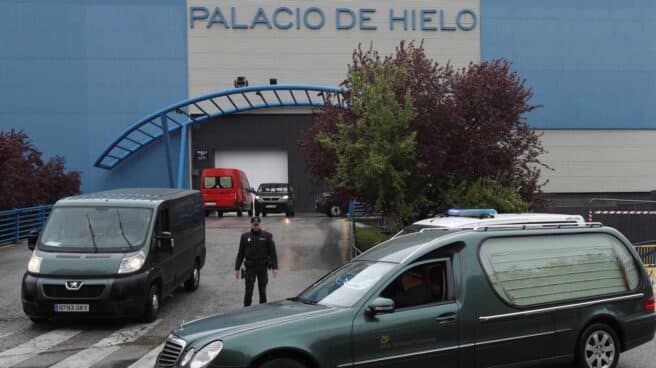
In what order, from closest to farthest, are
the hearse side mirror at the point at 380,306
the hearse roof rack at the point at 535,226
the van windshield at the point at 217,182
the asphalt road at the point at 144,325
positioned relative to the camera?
the hearse side mirror at the point at 380,306 → the hearse roof rack at the point at 535,226 → the asphalt road at the point at 144,325 → the van windshield at the point at 217,182

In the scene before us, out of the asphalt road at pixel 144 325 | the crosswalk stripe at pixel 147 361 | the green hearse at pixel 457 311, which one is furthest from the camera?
the asphalt road at pixel 144 325

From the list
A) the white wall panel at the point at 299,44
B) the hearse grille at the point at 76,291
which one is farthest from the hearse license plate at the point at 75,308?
the white wall panel at the point at 299,44

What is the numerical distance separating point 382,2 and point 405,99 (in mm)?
24378

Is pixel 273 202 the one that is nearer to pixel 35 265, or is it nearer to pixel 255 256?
pixel 255 256

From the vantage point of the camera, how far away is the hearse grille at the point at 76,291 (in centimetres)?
930

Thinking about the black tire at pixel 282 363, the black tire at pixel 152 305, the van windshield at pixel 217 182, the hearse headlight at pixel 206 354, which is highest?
the van windshield at pixel 217 182

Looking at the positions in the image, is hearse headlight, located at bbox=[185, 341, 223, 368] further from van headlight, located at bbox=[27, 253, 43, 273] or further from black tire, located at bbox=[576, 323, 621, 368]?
van headlight, located at bbox=[27, 253, 43, 273]

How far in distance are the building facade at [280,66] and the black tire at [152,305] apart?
2582cm

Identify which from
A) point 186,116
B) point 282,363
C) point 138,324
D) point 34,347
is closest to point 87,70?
point 186,116

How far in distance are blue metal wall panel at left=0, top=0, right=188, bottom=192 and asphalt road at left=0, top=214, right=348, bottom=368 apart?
16.5m

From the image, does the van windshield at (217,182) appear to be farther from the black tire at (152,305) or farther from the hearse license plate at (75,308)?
the hearse license plate at (75,308)

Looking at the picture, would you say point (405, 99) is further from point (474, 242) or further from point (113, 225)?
point (474, 242)

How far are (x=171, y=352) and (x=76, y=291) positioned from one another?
463cm

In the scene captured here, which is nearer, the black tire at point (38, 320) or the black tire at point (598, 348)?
the black tire at point (598, 348)
